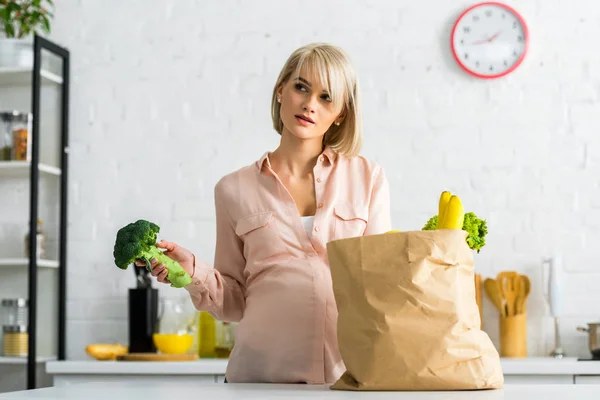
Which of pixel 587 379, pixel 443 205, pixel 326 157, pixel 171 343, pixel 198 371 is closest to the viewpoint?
pixel 443 205

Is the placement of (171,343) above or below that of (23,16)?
below

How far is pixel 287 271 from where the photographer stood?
5.63 ft

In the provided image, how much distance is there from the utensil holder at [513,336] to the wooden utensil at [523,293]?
1.1 inches

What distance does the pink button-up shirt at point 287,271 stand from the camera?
5.54 ft

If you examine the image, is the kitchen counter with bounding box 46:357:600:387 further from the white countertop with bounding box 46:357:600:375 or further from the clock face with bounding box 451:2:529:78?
the clock face with bounding box 451:2:529:78

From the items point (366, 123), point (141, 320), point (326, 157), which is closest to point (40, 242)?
point (141, 320)

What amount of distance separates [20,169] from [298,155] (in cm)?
217

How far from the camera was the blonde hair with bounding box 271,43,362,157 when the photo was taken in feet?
5.60

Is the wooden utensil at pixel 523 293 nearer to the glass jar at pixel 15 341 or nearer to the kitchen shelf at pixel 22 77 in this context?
the glass jar at pixel 15 341

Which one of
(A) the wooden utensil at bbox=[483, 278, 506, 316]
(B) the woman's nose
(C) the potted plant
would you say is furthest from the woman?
(C) the potted plant

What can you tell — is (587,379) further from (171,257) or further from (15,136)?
(15,136)

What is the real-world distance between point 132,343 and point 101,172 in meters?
0.78

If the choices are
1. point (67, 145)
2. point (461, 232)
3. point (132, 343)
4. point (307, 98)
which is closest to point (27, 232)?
point (67, 145)

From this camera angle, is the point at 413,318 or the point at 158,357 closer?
the point at 413,318
